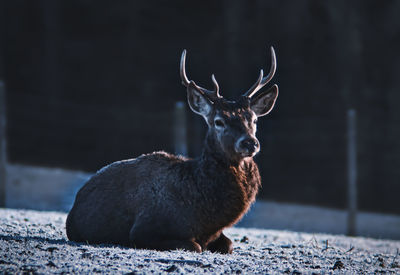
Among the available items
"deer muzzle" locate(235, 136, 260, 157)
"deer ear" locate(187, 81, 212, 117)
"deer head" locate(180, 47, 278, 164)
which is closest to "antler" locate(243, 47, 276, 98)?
"deer head" locate(180, 47, 278, 164)

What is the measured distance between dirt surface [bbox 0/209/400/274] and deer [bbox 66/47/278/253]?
27 cm

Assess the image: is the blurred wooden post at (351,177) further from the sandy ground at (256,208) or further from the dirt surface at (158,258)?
the dirt surface at (158,258)

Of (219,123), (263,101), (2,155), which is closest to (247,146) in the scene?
(219,123)

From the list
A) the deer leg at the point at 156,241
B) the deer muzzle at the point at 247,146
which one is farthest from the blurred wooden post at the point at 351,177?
the deer leg at the point at 156,241

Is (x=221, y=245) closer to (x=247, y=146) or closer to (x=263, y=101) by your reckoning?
(x=247, y=146)

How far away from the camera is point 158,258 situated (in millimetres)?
4402

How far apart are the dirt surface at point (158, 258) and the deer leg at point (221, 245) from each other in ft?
0.30

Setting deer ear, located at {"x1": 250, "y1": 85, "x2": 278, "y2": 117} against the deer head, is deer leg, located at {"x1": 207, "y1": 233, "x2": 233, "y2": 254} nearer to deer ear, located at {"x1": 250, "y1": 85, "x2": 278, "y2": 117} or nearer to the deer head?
the deer head

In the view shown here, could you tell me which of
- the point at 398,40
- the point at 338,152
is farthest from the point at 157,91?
the point at 398,40

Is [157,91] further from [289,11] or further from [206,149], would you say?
[206,149]

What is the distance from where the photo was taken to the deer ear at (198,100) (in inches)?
229

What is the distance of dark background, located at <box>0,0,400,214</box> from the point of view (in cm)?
1288

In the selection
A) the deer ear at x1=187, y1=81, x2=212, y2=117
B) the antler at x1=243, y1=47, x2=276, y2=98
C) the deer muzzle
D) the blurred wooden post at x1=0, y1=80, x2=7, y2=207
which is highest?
the antler at x1=243, y1=47, x2=276, y2=98

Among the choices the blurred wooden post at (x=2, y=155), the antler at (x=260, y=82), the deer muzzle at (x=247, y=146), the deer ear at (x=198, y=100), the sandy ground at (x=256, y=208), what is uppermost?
the antler at (x=260, y=82)
